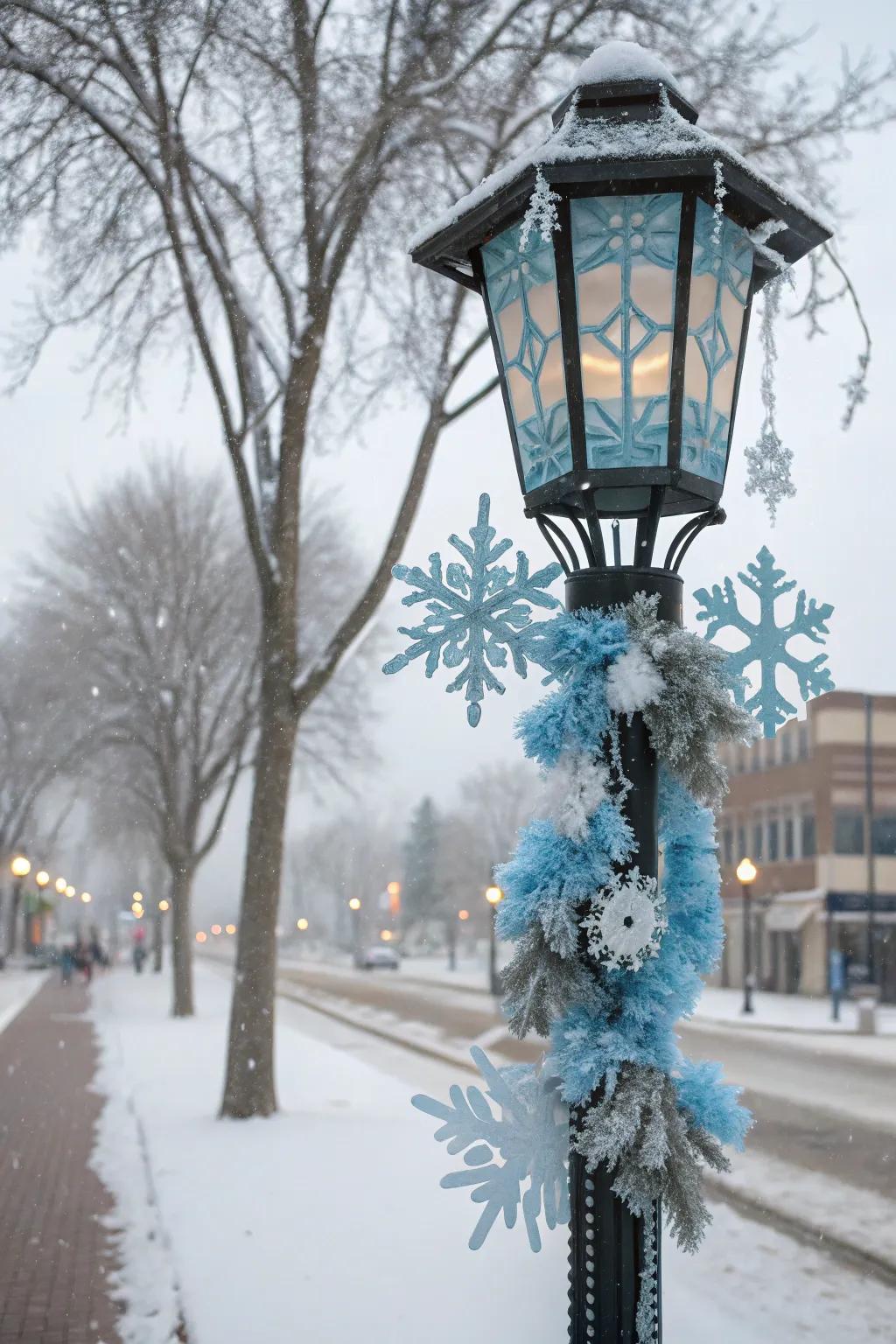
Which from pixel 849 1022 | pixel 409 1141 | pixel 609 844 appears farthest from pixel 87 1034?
pixel 609 844

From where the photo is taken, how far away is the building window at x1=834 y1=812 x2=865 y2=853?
3512 cm

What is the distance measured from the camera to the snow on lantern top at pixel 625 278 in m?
3.09

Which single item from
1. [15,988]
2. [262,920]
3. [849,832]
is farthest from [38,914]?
[262,920]

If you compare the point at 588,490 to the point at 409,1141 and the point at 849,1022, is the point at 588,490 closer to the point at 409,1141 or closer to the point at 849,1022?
the point at 409,1141

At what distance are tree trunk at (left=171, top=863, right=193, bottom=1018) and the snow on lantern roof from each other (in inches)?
865

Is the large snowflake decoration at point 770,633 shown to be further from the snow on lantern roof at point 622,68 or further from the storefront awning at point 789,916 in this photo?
the storefront awning at point 789,916

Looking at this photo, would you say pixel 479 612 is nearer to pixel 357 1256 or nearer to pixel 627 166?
pixel 627 166

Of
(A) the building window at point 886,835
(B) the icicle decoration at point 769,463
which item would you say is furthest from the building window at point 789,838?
(B) the icicle decoration at point 769,463

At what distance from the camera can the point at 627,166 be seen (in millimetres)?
3037

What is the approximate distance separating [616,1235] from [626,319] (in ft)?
7.14

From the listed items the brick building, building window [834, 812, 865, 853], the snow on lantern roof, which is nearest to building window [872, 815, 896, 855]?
the brick building

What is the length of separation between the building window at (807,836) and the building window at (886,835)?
1694 millimetres

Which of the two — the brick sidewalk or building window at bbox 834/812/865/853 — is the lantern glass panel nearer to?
the brick sidewalk

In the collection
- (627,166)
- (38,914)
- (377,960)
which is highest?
(627,166)
